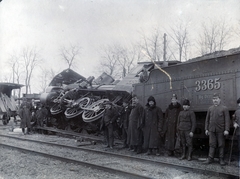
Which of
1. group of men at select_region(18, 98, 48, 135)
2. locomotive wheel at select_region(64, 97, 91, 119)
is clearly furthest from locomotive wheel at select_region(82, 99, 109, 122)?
group of men at select_region(18, 98, 48, 135)

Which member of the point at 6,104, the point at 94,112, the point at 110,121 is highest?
the point at 6,104

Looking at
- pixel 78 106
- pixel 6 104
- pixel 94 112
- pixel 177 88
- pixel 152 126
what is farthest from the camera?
pixel 6 104

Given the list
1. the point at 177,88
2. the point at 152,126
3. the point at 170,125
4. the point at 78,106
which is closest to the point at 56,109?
the point at 78,106

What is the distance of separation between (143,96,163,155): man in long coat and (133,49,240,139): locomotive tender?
2.54 feet

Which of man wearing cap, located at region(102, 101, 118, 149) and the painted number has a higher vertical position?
the painted number

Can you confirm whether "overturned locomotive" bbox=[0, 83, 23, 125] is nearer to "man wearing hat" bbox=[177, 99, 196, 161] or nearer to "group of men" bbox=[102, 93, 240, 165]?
"group of men" bbox=[102, 93, 240, 165]

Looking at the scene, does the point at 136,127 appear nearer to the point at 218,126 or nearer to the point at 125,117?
the point at 125,117

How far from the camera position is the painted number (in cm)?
672

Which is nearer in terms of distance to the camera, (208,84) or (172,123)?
(208,84)

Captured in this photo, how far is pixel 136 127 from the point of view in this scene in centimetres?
777

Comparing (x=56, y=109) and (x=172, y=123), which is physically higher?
(x=56, y=109)

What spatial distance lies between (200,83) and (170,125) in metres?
1.29

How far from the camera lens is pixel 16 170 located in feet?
19.0

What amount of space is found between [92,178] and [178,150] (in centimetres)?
265
